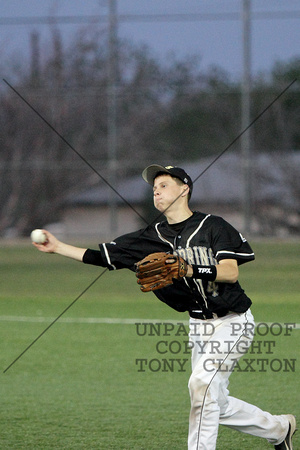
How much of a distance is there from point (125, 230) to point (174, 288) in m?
17.7

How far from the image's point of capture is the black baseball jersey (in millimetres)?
4875

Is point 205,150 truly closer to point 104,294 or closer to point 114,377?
point 104,294

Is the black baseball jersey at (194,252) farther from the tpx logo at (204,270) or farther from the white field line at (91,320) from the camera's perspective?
the white field line at (91,320)

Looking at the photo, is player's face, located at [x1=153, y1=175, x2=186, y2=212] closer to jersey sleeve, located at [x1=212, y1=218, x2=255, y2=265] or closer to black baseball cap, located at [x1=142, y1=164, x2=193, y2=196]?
black baseball cap, located at [x1=142, y1=164, x2=193, y2=196]

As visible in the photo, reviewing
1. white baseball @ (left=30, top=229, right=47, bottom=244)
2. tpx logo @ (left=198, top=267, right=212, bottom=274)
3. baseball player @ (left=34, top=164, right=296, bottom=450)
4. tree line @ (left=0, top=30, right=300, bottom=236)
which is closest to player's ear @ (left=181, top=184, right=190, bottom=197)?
baseball player @ (left=34, top=164, right=296, bottom=450)

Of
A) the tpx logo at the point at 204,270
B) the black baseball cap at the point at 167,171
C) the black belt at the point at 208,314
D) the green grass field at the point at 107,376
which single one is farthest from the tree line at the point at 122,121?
the tpx logo at the point at 204,270

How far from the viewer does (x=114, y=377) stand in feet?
26.1

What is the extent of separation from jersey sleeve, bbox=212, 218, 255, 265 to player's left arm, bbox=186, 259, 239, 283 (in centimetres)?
4

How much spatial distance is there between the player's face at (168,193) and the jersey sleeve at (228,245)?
0.33m

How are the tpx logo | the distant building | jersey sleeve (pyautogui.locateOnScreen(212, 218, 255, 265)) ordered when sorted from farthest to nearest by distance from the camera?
1. the distant building
2. jersey sleeve (pyautogui.locateOnScreen(212, 218, 255, 265))
3. the tpx logo

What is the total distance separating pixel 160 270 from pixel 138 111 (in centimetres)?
1968

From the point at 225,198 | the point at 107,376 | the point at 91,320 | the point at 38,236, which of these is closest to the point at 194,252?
the point at 38,236

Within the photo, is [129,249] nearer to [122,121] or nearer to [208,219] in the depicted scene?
[208,219]

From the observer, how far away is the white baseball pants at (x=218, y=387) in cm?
469
